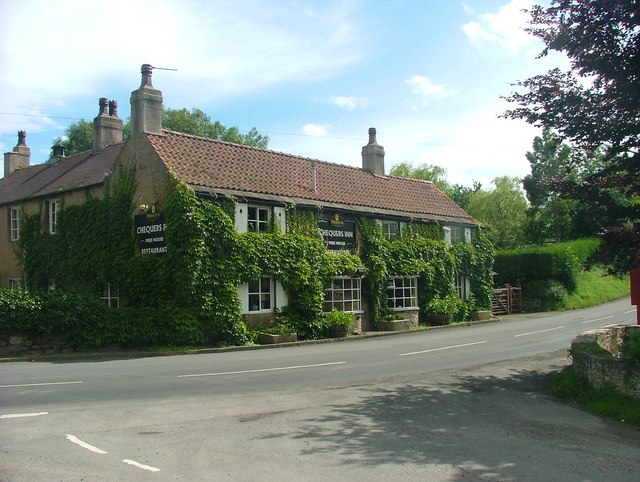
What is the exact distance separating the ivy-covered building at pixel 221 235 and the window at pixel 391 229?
0.16 ft

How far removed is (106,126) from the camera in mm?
29219

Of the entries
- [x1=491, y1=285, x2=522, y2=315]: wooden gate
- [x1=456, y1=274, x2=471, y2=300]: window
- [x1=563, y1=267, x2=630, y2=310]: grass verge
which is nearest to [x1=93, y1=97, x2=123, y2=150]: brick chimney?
[x1=456, y1=274, x2=471, y2=300]: window

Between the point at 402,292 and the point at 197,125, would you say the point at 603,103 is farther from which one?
the point at 197,125

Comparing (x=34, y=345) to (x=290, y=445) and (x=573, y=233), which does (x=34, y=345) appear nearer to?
(x=290, y=445)

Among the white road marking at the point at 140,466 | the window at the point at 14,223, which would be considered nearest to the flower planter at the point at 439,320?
the window at the point at 14,223

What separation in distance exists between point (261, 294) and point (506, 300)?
18935 mm

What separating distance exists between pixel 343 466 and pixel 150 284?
50.4ft

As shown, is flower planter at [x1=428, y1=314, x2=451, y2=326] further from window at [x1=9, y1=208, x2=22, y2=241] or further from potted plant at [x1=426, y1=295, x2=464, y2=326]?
window at [x1=9, y1=208, x2=22, y2=241]

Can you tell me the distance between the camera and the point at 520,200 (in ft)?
196

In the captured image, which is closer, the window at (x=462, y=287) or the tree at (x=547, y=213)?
the window at (x=462, y=287)

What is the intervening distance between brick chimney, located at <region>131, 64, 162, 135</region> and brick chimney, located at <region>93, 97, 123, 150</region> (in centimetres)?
729

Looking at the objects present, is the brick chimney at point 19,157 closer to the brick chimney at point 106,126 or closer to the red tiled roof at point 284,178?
the brick chimney at point 106,126

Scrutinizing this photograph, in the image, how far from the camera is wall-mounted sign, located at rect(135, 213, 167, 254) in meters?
20.5

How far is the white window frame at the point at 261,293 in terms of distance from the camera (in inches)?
827
